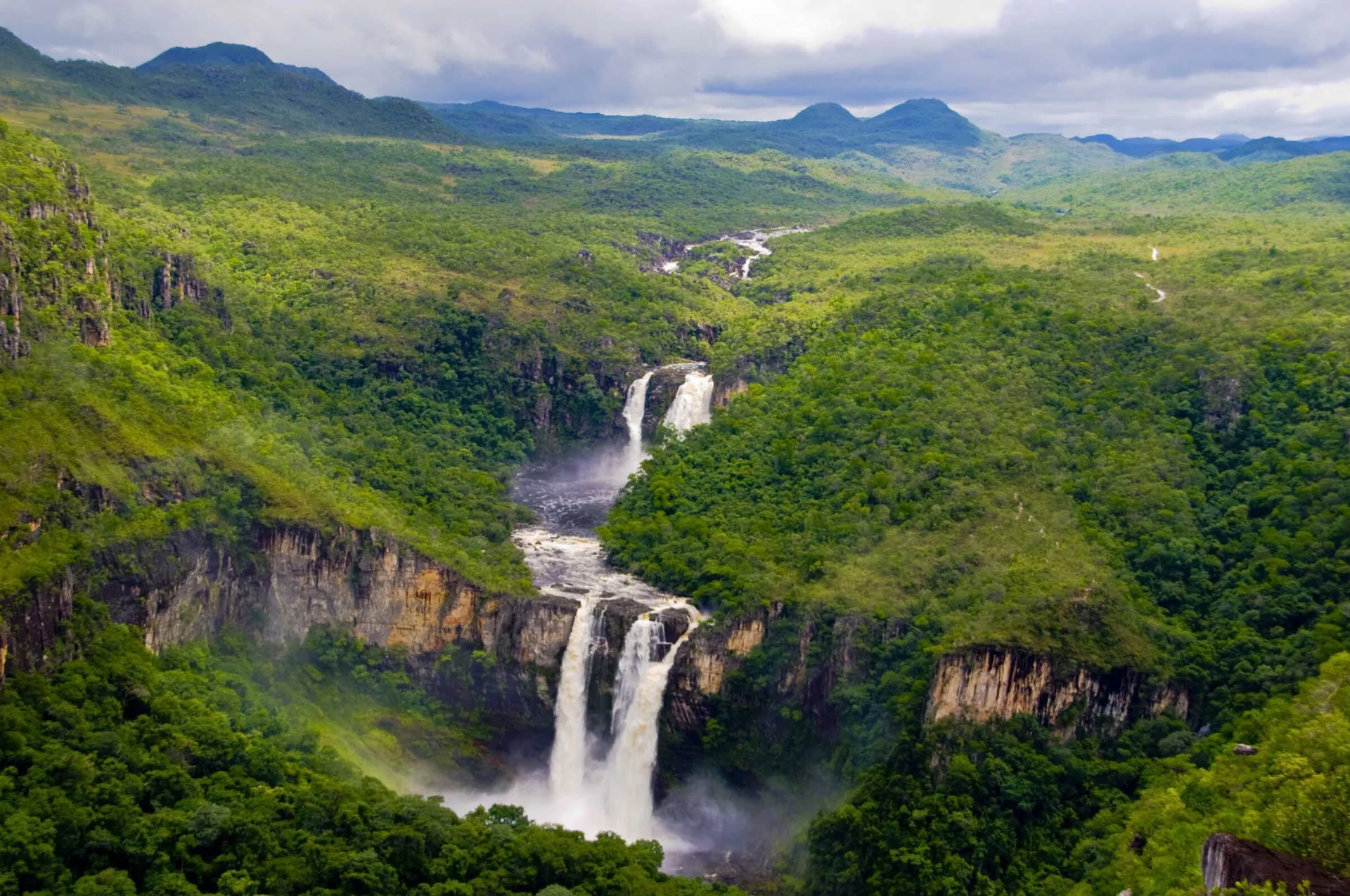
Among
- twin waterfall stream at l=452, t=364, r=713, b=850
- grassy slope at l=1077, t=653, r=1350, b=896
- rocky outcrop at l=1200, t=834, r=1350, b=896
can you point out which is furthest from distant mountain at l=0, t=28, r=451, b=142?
rocky outcrop at l=1200, t=834, r=1350, b=896

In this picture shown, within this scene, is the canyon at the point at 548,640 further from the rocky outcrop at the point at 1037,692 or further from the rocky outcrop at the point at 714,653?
the rocky outcrop at the point at 1037,692

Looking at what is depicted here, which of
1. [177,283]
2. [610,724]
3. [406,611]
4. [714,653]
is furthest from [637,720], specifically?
[177,283]

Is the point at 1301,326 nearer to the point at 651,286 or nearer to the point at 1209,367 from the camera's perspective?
the point at 1209,367

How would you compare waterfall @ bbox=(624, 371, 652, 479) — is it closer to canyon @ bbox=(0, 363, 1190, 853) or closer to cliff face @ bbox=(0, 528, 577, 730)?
canyon @ bbox=(0, 363, 1190, 853)

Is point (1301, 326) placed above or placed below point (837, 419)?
above

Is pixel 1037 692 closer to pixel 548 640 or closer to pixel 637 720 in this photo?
pixel 637 720

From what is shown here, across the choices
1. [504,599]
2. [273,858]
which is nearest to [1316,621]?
[504,599]
